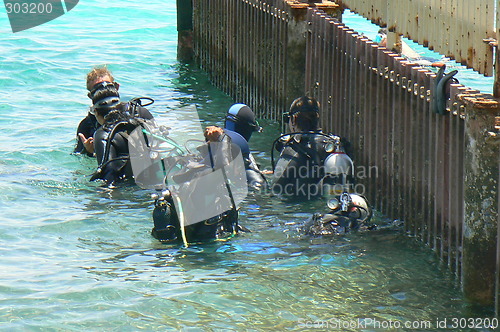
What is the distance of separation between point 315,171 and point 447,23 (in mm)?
1976

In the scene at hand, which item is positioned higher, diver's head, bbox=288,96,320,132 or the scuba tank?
diver's head, bbox=288,96,320,132

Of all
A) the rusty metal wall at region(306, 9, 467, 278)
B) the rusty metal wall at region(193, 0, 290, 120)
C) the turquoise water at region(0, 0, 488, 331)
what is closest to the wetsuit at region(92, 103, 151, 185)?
the turquoise water at region(0, 0, 488, 331)

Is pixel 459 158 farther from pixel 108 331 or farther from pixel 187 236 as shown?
pixel 108 331

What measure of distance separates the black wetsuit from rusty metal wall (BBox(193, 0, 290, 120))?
2.09 m

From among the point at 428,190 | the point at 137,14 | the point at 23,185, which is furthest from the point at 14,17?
the point at 428,190

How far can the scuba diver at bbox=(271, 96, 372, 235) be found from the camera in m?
7.15

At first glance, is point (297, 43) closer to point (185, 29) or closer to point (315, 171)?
point (315, 171)

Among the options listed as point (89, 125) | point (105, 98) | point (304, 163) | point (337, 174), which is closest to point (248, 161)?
point (304, 163)

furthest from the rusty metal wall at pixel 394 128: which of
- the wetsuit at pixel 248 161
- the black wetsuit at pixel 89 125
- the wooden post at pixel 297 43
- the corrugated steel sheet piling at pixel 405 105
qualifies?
the black wetsuit at pixel 89 125

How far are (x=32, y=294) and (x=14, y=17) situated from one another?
55.9 feet

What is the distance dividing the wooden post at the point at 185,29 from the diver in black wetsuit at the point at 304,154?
288 inches

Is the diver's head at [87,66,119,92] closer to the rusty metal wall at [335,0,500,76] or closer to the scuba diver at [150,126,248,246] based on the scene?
the scuba diver at [150,126,248,246]

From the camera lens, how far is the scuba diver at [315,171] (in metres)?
7.15

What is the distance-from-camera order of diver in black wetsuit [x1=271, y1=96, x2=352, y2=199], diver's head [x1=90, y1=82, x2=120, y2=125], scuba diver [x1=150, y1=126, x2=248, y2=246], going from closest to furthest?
1. scuba diver [x1=150, y1=126, x2=248, y2=246]
2. diver in black wetsuit [x1=271, y1=96, x2=352, y2=199]
3. diver's head [x1=90, y1=82, x2=120, y2=125]
